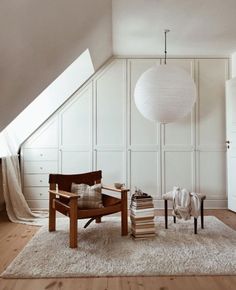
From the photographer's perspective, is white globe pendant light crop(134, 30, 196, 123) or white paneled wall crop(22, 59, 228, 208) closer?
white globe pendant light crop(134, 30, 196, 123)

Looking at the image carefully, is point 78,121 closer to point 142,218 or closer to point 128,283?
point 142,218

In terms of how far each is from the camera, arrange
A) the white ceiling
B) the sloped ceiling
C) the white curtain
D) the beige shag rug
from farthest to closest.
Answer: the white curtain < the white ceiling < the beige shag rug < the sloped ceiling

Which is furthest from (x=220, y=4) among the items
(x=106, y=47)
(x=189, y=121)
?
(x=189, y=121)

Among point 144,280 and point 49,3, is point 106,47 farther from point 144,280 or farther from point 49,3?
point 144,280

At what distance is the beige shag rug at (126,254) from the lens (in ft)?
7.30

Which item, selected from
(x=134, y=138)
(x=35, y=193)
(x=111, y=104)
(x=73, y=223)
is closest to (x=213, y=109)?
(x=134, y=138)

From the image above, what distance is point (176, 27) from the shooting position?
3.43 metres

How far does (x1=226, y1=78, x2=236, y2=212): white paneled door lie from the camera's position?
4.20m

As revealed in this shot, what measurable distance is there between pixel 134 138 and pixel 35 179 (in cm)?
168

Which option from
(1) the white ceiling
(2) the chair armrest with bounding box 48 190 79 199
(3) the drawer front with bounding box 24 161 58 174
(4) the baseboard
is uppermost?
(1) the white ceiling

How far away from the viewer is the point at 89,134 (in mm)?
4543

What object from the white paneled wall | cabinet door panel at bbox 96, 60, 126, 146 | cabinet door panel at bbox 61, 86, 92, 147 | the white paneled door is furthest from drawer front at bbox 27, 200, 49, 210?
Answer: the white paneled door

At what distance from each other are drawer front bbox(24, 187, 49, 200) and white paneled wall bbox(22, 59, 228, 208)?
38 centimetres

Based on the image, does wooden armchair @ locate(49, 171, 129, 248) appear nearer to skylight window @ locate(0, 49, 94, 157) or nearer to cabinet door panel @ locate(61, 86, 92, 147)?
cabinet door panel @ locate(61, 86, 92, 147)
